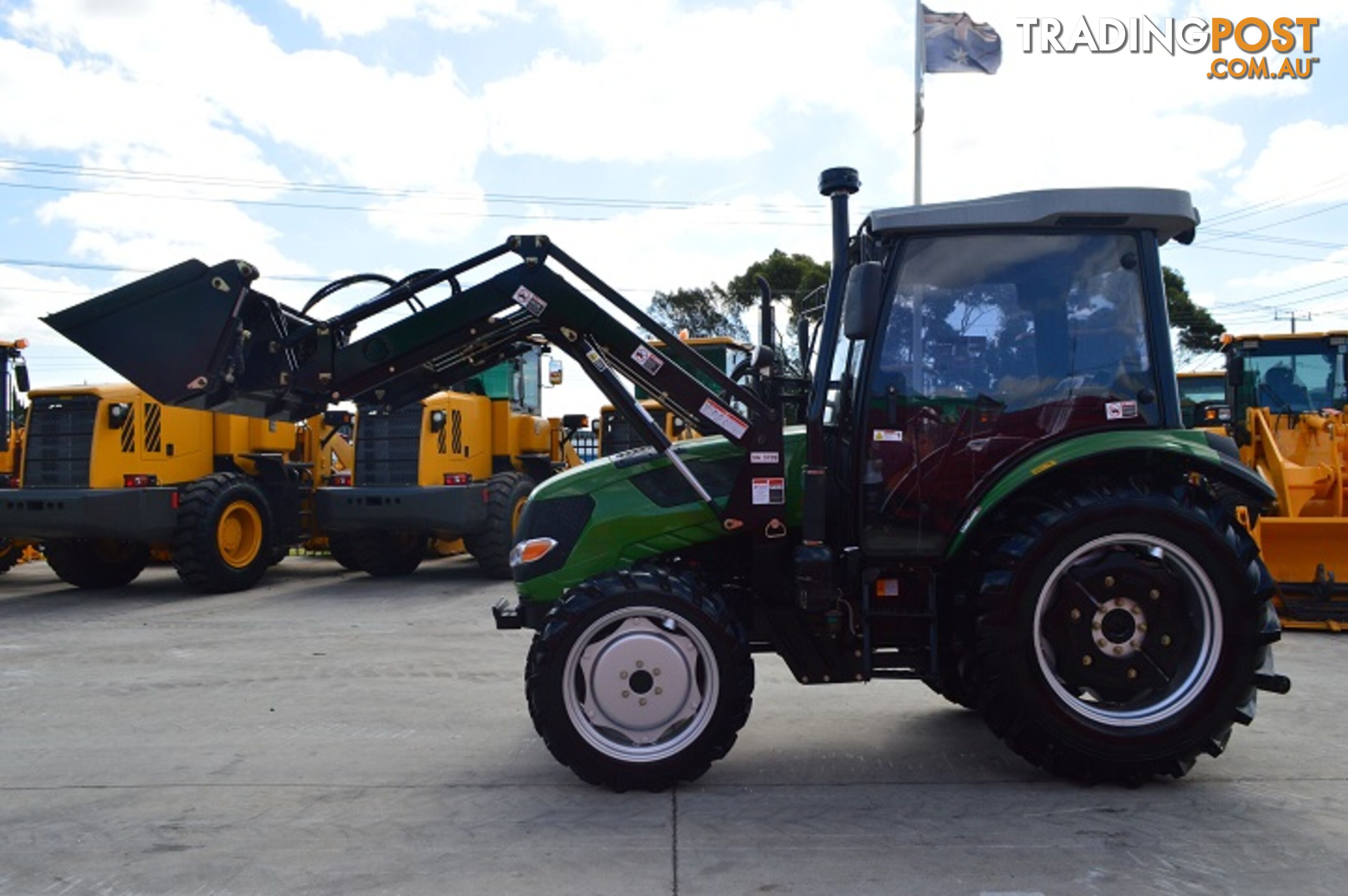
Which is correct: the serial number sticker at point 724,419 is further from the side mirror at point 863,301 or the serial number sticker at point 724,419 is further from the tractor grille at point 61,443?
the tractor grille at point 61,443

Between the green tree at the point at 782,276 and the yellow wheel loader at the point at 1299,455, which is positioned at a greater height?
the green tree at the point at 782,276

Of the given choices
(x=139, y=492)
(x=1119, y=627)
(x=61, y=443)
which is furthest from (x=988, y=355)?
(x=61, y=443)

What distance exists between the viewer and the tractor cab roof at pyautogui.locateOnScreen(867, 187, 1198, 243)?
15.2ft

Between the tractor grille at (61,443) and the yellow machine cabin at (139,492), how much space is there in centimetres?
1

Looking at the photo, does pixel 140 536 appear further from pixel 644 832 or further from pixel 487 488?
pixel 644 832

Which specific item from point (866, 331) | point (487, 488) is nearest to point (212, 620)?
point (487, 488)

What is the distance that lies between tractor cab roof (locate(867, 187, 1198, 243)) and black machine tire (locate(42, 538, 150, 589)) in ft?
37.2

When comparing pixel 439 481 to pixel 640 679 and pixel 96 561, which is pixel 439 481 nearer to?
pixel 96 561

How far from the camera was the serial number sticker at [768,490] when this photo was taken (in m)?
4.81

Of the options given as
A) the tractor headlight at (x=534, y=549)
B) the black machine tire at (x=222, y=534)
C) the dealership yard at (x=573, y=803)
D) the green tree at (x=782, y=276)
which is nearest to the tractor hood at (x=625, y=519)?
the tractor headlight at (x=534, y=549)

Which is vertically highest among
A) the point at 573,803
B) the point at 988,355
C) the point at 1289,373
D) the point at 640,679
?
the point at 1289,373

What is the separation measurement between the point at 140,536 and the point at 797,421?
353 inches

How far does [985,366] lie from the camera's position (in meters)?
4.72

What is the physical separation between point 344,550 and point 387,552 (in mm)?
657
